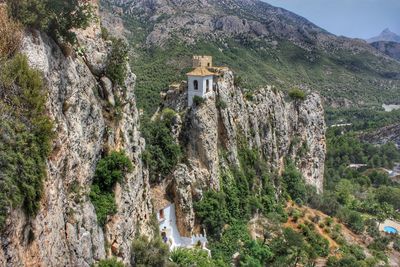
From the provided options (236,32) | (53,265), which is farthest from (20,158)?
(236,32)

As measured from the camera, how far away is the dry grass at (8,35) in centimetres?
1656

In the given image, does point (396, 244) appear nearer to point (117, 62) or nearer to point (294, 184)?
point (294, 184)

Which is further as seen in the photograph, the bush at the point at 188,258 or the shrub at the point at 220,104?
the shrub at the point at 220,104

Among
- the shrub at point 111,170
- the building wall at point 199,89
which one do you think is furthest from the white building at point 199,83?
the shrub at point 111,170

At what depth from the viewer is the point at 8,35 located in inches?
663

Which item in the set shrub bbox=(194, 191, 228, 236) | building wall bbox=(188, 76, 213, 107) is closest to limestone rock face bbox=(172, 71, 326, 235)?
shrub bbox=(194, 191, 228, 236)

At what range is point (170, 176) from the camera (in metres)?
39.7

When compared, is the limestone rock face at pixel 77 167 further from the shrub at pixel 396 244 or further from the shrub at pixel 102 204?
the shrub at pixel 396 244

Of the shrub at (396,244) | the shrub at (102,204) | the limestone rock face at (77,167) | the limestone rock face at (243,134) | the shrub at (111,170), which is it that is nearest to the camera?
the limestone rock face at (77,167)

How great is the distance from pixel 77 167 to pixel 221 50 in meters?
116

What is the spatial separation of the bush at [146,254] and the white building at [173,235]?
8584mm

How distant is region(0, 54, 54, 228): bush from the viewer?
1438 cm

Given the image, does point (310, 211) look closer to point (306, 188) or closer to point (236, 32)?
point (306, 188)

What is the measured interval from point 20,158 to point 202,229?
28.1 meters
